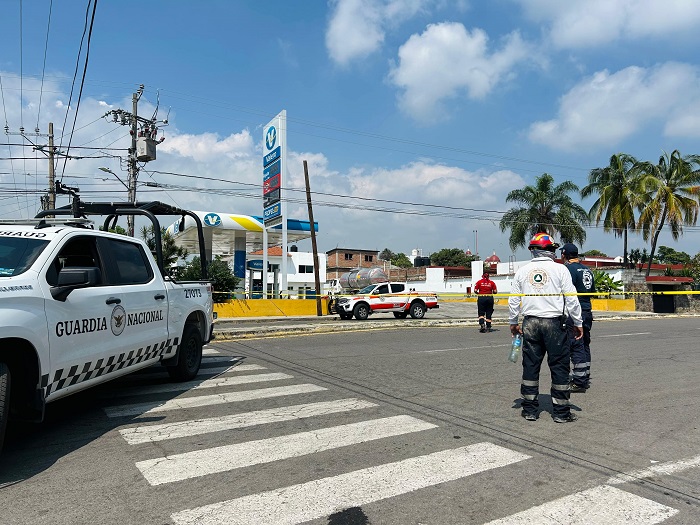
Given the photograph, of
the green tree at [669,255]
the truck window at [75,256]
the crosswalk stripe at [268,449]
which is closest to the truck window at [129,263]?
the truck window at [75,256]

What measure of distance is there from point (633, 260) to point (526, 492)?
208 ft

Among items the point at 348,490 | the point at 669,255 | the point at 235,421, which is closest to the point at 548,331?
the point at 348,490

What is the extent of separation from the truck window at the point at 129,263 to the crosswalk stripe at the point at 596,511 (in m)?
4.47

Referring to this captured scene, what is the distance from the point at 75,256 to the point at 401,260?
348 ft

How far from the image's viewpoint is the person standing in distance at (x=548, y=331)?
5574 mm

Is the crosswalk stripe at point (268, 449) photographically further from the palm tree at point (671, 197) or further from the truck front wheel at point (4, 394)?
Answer: the palm tree at point (671, 197)

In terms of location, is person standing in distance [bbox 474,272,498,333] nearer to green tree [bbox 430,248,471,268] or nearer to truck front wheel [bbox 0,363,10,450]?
truck front wheel [bbox 0,363,10,450]

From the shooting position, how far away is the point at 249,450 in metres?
4.64

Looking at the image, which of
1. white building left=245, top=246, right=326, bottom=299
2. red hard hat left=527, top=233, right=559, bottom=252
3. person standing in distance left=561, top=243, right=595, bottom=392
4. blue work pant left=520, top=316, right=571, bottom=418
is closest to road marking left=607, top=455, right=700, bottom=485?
blue work pant left=520, top=316, right=571, bottom=418

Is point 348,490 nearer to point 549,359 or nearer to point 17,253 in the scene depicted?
point 549,359

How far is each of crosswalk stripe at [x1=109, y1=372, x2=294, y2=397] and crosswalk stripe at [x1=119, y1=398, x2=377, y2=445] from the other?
1.66 m

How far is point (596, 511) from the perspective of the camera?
11.5 feet

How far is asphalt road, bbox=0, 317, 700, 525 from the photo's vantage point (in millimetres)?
3503

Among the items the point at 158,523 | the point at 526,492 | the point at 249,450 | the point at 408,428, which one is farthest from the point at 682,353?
the point at 158,523
